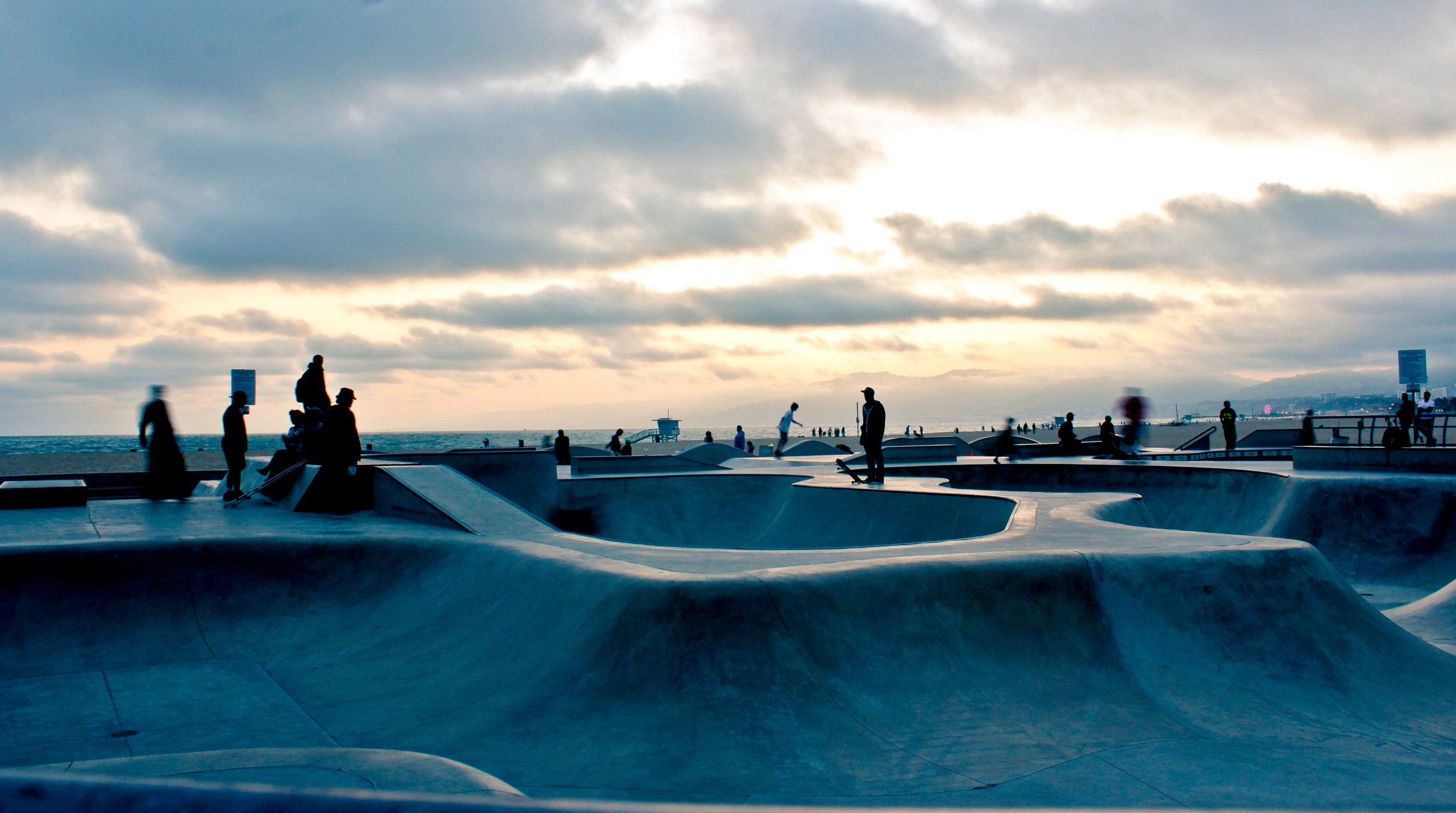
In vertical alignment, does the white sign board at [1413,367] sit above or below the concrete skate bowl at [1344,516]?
above

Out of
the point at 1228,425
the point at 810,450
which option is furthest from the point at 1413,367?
the point at 810,450

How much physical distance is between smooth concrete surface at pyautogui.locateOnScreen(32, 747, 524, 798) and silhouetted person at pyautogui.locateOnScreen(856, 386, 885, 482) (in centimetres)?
1086

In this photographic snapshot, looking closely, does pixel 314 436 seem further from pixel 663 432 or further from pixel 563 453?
pixel 663 432

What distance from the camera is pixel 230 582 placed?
27.0 ft

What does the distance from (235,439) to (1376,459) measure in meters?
20.5

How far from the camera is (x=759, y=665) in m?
5.33

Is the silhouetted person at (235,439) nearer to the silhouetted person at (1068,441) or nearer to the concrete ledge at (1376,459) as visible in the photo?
the concrete ledge at (1376,459)

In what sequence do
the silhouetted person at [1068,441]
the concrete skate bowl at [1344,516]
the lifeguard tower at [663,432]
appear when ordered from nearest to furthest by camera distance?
the concrete skate bowl at [1344,516], the silhouetted person at [1068,441], the lifeguard tower at [663,432]

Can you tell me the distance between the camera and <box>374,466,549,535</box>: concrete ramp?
10.1m

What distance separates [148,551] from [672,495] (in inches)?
447

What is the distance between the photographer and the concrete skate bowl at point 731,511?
12.9 metres

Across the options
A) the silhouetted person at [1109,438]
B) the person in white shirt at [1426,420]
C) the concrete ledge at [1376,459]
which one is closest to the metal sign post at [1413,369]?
the person in white shirt at [1426,420]

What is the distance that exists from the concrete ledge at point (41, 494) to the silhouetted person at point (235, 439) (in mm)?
1831

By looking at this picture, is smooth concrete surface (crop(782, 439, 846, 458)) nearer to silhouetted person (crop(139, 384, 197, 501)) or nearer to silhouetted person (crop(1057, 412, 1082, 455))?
silhouetted person (crop(1057, 412, 1082, 455))
